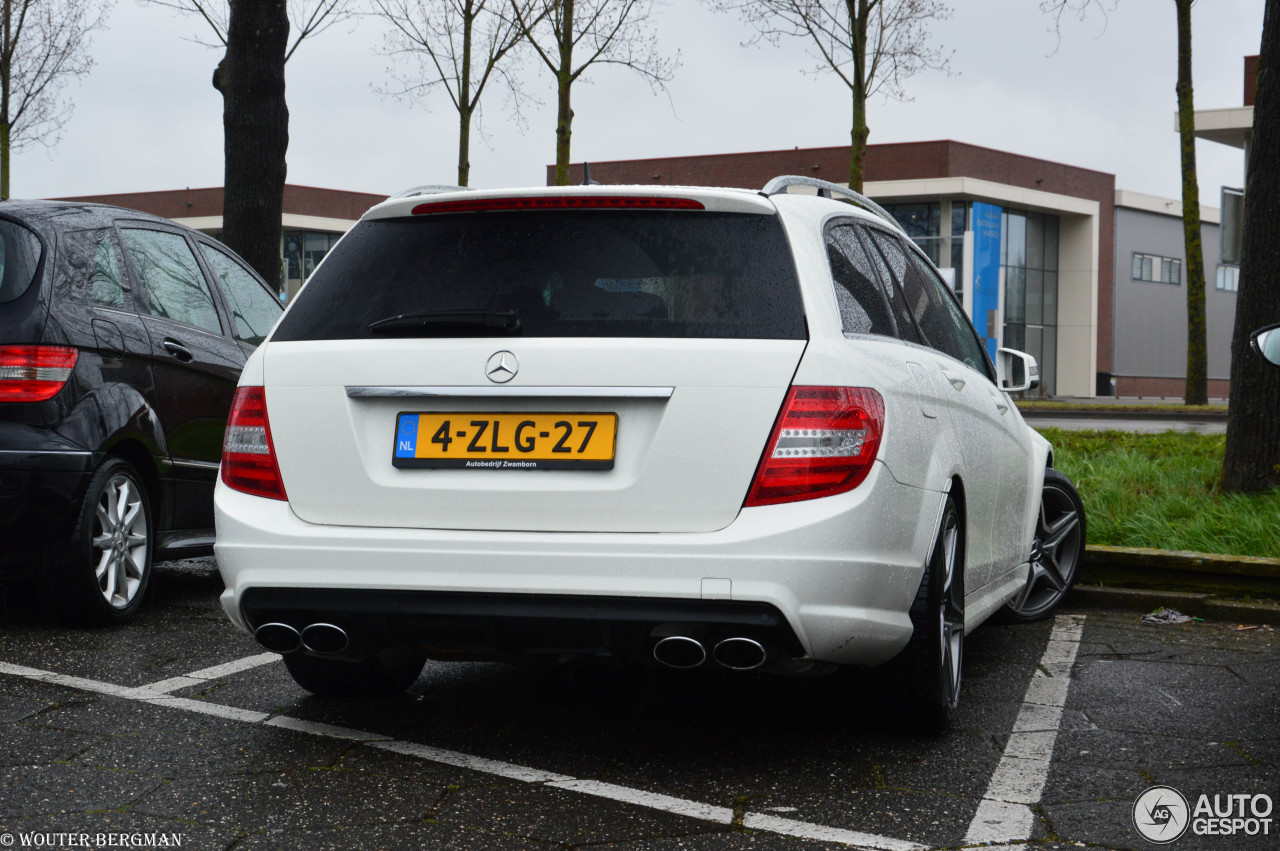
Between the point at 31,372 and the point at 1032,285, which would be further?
the point at 1032,285

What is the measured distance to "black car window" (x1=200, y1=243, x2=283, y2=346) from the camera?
23.4 ft

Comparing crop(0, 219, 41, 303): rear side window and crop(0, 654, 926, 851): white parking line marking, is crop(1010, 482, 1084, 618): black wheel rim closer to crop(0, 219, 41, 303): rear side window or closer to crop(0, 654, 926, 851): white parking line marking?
crop(0, 654, 926, 851): white parking line marking

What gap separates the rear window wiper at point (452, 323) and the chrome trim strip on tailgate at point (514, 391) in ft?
0.55

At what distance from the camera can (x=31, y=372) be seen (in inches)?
214

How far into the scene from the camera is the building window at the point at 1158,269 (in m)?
53.5

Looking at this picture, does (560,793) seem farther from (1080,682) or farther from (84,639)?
(84,639)

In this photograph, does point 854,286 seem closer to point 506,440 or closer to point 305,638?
point 506,440

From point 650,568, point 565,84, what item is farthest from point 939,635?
point 565,84

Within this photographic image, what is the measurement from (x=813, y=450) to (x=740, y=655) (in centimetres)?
51

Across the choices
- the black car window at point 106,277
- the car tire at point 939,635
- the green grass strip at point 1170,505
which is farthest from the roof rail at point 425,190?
the green grass strip at point 1170,505

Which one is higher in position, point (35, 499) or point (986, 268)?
point (986, 268)

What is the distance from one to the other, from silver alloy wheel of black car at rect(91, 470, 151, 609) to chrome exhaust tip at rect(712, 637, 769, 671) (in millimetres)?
3110

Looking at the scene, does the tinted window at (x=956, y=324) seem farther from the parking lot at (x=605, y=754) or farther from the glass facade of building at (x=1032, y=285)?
the glass facade of building at (x=1032, y=285)

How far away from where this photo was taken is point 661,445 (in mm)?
3480
